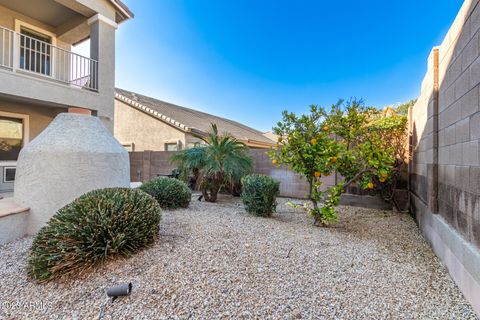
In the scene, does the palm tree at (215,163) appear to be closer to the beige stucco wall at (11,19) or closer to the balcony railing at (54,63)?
the balcony railing at (54,63)

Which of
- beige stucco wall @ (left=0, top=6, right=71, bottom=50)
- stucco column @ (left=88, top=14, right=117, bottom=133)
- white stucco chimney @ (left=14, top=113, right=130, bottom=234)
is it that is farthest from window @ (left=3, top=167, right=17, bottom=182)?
beige stucco wall @ (left=0, top=6, right=71, bottom=50)

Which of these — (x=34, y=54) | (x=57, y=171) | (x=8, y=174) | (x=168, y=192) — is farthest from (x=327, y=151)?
(x=34, y=54)

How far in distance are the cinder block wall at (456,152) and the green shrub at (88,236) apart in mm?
3675

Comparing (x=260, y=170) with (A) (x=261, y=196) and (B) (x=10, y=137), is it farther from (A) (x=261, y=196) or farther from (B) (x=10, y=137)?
(B) (x=10, y=137)

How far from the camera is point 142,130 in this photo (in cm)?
1391

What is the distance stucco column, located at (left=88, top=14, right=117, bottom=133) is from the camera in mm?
7945

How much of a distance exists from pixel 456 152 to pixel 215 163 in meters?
5.33

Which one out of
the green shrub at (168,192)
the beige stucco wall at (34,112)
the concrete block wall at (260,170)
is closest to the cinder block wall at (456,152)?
the concrete block wall at (260,170)

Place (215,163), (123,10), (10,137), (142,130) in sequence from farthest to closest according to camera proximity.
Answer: (142,130), (123,10), (10,137), (215,163)

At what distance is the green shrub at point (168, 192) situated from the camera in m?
5.76

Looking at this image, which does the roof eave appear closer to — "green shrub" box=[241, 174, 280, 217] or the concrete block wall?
the concrete block wall

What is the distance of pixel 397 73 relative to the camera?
12.2 m

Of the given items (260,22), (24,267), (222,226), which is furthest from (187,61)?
(24,267)

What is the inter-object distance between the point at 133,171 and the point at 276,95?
954 cm
